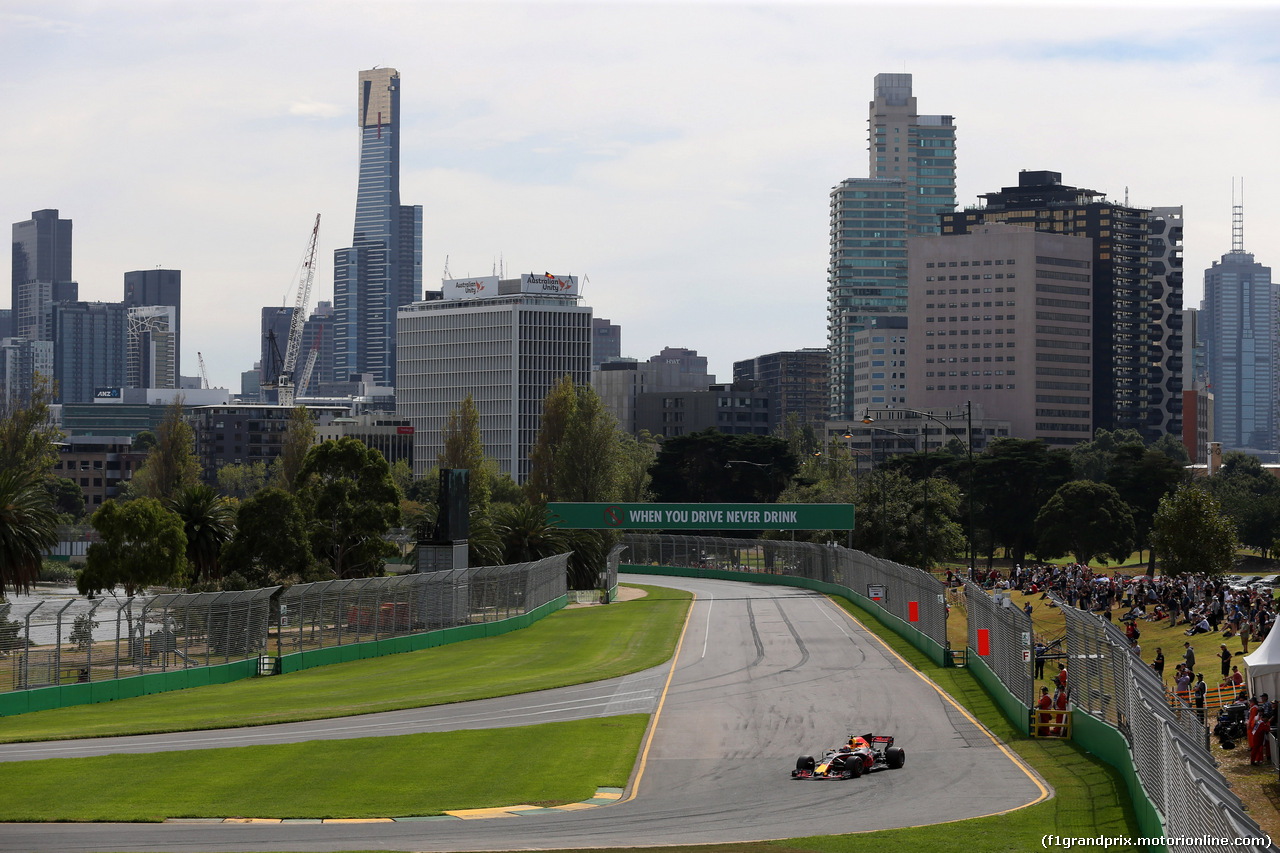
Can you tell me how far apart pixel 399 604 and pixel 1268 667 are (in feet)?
123

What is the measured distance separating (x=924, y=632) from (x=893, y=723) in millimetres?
19272

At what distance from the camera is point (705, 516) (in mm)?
105312

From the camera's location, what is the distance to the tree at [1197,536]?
8406 centimetres

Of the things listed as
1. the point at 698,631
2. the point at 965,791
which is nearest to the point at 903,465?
the point at 698,631

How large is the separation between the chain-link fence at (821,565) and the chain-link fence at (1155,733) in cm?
1943

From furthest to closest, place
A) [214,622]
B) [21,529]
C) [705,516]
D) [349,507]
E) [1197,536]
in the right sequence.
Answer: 1. [705,516]
2. [1197,536]
3. [349,507]
4. [21,529]
5. [214,622]

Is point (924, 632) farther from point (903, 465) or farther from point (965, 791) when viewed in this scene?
point (903, 465)

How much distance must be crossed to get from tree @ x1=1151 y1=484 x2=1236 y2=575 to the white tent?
55433mm

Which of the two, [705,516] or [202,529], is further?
[705,516]

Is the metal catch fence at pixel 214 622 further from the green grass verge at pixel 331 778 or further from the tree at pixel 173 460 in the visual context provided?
the tree at pixel 173 460

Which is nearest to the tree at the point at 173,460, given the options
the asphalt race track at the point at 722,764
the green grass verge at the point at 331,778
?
the asphalt race track at the point at 722,764

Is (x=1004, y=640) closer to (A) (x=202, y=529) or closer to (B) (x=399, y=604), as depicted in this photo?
(B) (x=399, y=604)

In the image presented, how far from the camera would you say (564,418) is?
13200cm

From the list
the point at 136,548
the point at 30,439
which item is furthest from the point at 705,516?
the point at 30,439
